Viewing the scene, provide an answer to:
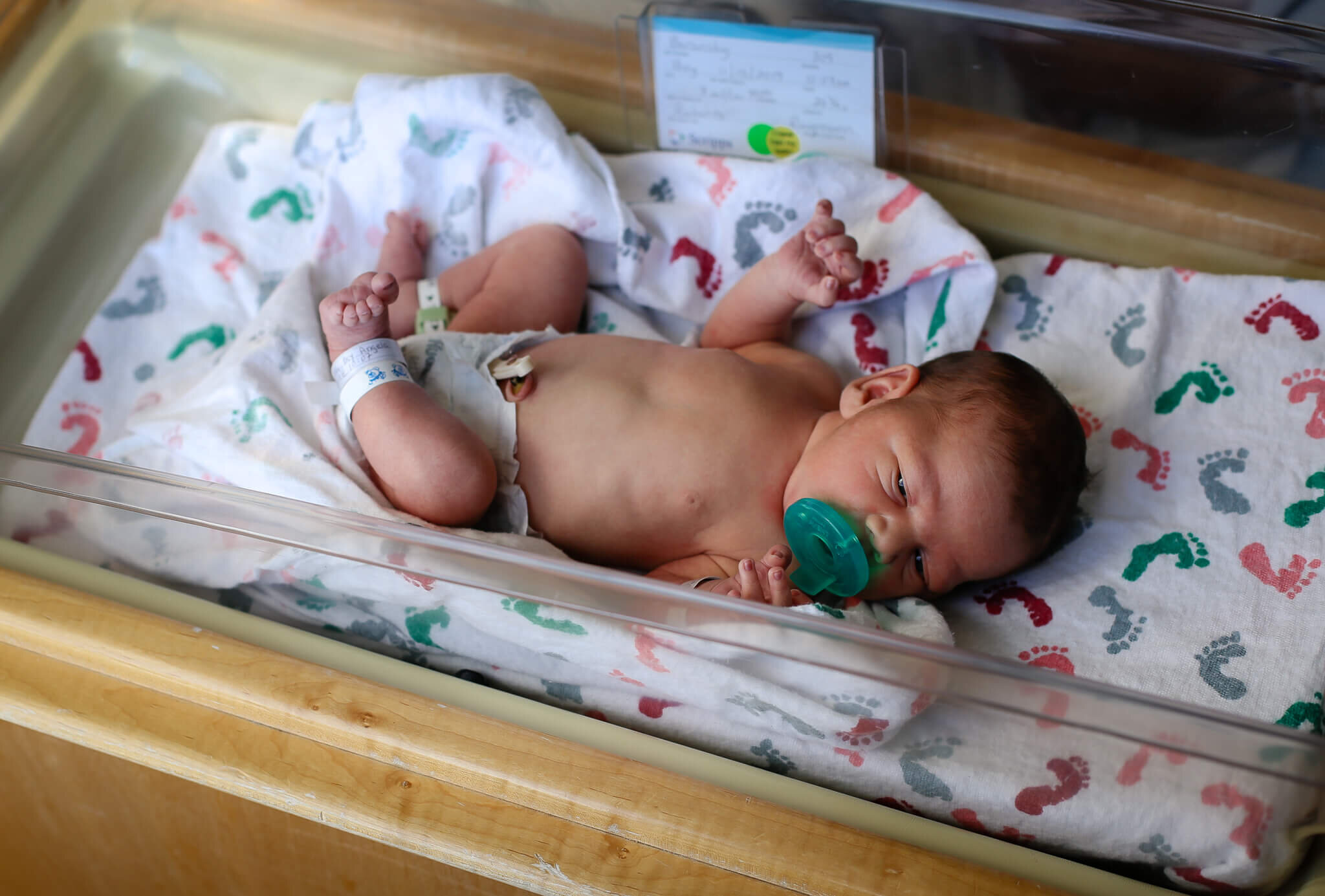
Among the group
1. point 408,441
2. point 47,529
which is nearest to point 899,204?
point 408,441

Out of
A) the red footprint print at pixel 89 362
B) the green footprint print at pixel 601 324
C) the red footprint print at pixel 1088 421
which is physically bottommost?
the red footprint print at pixel 89 362

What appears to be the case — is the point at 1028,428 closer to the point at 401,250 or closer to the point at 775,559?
the point at 775,559

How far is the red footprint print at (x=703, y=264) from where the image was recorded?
4.35ft

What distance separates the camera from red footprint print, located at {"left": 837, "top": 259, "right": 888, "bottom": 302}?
1.25m

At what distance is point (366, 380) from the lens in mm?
1038

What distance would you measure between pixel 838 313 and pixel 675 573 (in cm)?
41

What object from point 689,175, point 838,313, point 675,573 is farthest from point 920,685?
point 689,175

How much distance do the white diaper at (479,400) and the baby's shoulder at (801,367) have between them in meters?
0.28

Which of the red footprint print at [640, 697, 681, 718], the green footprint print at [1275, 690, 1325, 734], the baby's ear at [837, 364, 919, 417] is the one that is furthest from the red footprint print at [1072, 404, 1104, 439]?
the red footprint print at [640, 697, 681, 718]

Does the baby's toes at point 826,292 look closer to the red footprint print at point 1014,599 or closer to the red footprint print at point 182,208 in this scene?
the red footprint print at point 1014,599

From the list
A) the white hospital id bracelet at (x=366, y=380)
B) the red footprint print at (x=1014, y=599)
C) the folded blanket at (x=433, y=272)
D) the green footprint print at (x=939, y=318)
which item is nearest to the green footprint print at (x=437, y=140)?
the folded blanket at (x=433, y=272)

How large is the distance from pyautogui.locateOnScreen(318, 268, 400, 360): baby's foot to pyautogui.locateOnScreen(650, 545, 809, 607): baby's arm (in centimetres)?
38

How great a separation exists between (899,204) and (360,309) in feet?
2.10

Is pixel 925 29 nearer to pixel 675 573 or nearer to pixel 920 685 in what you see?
pixel 675 573
